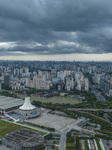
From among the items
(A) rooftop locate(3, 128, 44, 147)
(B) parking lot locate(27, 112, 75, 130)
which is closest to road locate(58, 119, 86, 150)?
(B) parking lot locate(27, 112, 75, 130)

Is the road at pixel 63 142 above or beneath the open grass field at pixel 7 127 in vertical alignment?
beneath

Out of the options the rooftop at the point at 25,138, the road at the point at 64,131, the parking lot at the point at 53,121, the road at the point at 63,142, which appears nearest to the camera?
the rooftop at the point at 25,138

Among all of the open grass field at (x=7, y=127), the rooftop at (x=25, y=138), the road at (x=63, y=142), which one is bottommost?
the road at (x=63, y=142)

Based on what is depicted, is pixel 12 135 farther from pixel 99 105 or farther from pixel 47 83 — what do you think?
pixel 47 83

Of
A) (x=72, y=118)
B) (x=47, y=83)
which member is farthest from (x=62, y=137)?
(x=47, y=83)

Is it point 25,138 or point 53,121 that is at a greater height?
point 25,138

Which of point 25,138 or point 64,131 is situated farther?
point 64,131

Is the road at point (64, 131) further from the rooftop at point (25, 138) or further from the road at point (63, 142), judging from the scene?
the rooftop at point (25, 138)

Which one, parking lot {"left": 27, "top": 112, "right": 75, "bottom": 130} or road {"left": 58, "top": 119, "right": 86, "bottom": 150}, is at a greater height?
parking lot {"left": 27, "top": 112, "right": 75, "bottom": 130}

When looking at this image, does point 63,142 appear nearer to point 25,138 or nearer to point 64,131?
point 64,131

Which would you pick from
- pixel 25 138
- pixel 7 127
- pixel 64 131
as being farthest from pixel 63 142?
pixel 7 127

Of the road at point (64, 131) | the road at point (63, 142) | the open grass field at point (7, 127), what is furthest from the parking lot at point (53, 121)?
the open grass field at point (7, 127)

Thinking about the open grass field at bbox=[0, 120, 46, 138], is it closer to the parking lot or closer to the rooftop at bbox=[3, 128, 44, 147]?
the rooftop at bbox=[3, 128, 44, 147]
